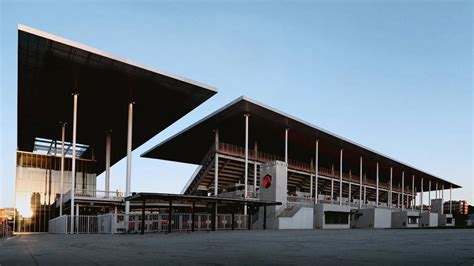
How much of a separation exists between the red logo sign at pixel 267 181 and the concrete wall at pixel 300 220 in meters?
4.06

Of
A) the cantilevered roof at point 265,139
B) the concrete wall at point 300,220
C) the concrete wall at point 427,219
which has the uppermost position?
the cantilevered roof at point 265,139

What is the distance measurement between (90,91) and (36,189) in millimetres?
26041

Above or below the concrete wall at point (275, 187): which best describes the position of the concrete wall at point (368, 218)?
below

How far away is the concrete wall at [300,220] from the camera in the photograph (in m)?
46.9

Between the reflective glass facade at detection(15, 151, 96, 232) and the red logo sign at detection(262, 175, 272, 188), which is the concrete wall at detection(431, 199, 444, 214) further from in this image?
the reflective glass facade at detection(15, 151, 96, 232)

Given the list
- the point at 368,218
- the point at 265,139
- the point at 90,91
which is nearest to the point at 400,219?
the point at 368,218

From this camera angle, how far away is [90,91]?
42.8 meters

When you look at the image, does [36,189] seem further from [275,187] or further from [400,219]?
[400,219]

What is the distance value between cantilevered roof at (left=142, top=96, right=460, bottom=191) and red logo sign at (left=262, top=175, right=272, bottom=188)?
7603 mm

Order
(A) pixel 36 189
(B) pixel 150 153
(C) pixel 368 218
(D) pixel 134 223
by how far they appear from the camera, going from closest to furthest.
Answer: (D) pixel 134 223 → (A) pixel 36 189 → (C) pixel 368 218 → (B) pixel 150 153

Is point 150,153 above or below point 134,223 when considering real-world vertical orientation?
above

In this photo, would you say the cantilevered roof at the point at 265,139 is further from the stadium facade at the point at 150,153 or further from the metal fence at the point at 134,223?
the metal fence at the point at 134,223

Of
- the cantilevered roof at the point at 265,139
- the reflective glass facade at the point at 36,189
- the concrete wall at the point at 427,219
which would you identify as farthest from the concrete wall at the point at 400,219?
the reflective glass facade at the point at 36,189

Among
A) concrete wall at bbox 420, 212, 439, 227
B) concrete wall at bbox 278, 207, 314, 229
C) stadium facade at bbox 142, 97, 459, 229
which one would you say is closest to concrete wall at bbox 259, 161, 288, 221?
stadium facade at bbox 142, 97, 459, 229
